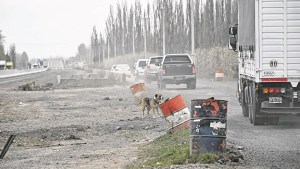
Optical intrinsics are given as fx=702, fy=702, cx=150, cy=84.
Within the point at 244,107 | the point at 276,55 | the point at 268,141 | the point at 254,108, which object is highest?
the point at 276,55

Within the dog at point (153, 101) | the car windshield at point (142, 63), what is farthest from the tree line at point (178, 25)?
the dog at point (153, 101)

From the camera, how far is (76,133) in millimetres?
18375

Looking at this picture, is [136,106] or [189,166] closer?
[189,166]

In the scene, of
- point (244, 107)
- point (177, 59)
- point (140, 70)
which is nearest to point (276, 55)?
point (244, 107)

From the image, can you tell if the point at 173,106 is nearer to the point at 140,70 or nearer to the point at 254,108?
the point at 254,108

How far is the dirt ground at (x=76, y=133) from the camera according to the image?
13070mm

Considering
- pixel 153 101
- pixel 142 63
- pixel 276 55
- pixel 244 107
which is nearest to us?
pixel 276 55

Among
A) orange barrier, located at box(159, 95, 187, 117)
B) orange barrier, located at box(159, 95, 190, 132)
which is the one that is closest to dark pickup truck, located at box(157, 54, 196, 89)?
orange barrier, located at box(159, 95, 190, 132)

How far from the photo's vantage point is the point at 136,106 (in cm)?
2700

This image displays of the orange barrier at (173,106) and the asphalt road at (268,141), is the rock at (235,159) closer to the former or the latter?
the asphalt road at (268,141)

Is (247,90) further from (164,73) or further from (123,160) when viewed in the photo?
(164,73)

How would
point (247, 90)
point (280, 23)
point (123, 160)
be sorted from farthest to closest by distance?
1. point (247, 90)
2. point (280, 23)
3. point (123, 160)

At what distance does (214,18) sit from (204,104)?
58327 millimetres

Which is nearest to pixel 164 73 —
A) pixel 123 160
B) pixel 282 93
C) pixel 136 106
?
pixel 136 106
